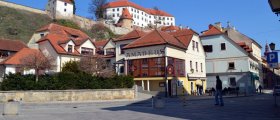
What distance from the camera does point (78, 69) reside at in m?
42.4

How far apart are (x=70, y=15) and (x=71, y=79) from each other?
262ft

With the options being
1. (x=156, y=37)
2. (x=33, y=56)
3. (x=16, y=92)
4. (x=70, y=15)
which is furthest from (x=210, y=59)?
(x=70, y=15)

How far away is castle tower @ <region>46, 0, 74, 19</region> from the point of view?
106000mm

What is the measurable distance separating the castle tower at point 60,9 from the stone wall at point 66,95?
7683cm

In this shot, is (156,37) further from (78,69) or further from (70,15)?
(70,15)

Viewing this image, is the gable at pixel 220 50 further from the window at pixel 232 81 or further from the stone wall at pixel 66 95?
the stone wall at pixel 66 95

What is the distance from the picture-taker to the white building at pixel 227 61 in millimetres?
50312

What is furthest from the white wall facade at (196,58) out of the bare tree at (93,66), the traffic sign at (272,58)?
the traffic sign at (272,58)

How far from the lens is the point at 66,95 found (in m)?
30.9

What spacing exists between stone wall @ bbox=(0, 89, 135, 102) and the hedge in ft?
2.51

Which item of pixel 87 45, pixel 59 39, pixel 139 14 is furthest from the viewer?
pixel 139 14

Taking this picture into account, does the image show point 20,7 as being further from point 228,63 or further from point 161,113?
point 161,113

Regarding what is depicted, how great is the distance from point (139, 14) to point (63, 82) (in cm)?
12141

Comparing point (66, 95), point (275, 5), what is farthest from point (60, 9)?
point (275, 5)
